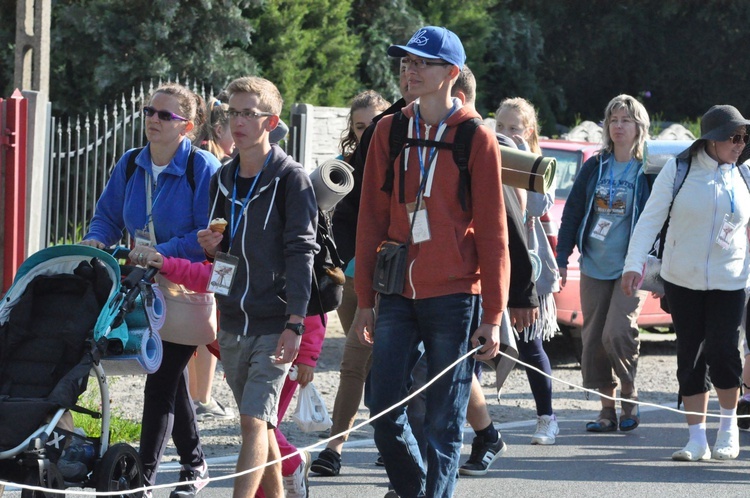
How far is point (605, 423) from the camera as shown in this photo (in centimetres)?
813

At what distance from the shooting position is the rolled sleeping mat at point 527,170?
531 centimetres

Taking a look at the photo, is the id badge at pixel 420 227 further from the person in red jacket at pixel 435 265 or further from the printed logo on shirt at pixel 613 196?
the printed logo on shirt at pixel 613 196

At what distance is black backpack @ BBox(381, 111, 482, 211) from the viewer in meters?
4.97

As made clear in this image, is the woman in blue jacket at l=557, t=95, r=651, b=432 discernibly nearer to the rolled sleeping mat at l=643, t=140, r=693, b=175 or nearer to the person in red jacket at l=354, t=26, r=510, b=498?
the rolled sleeping mat at l=643, t=140, r=693, b=175

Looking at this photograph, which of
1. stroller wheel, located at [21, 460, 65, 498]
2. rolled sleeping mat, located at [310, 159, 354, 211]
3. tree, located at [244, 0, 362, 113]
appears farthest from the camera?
tree, located at [244, 0, 362, 113]

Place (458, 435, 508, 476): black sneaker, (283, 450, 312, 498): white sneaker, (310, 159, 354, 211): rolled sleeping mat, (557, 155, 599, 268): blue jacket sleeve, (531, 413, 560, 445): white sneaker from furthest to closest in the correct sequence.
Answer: (557, 155, 599, 268): blue jacket sleeve → (531, 413, 560, 445): white sneaker → (458, 435, 508, 476): black sneaker → (283, 450, 312, 498): white sneaker → (310, 159, 354, 211): rolled sleeping mat

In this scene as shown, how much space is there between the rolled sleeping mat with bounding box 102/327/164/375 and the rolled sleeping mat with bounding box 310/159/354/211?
3.05 feet

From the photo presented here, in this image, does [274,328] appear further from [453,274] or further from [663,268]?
[663,268]

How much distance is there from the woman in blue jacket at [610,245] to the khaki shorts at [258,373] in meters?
3.24

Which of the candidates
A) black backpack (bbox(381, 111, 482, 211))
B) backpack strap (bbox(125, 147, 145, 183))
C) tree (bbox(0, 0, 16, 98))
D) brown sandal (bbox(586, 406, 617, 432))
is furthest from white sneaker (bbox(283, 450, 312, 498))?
tree (bbox(0, 0, 16, 98))

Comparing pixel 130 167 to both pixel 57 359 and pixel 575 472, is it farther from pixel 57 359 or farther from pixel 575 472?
pixel 575 472

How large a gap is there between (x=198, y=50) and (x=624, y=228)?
1089 centimetres

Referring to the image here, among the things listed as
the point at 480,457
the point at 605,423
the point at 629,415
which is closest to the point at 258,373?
the point at 480,457

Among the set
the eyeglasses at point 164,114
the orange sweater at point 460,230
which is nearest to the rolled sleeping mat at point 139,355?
the eyeglasses at point 164,114
